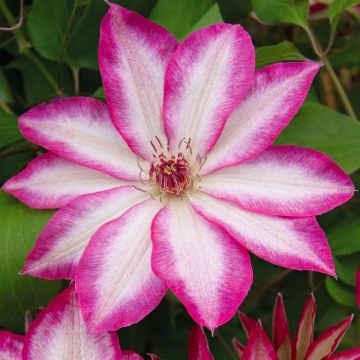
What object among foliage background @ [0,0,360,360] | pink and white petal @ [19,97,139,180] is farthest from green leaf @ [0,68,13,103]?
pink and white petal @ [19,97,139,180]

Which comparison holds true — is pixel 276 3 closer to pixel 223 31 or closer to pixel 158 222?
pixel 223 31

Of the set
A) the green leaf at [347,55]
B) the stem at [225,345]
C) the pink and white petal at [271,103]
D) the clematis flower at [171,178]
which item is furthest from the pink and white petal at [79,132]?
the green leaf at [347,55]

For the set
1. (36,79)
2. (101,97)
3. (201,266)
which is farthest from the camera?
(36,79)

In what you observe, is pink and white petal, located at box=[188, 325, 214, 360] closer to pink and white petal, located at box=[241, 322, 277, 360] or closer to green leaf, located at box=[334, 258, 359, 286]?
pink and white petal, located at box=[241, 322, 277, 360]

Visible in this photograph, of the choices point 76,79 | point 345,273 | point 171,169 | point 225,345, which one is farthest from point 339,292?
point 76,79

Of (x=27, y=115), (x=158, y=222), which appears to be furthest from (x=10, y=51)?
(x=158, y=222)

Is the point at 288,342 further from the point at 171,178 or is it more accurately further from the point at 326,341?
the point at 171,178
